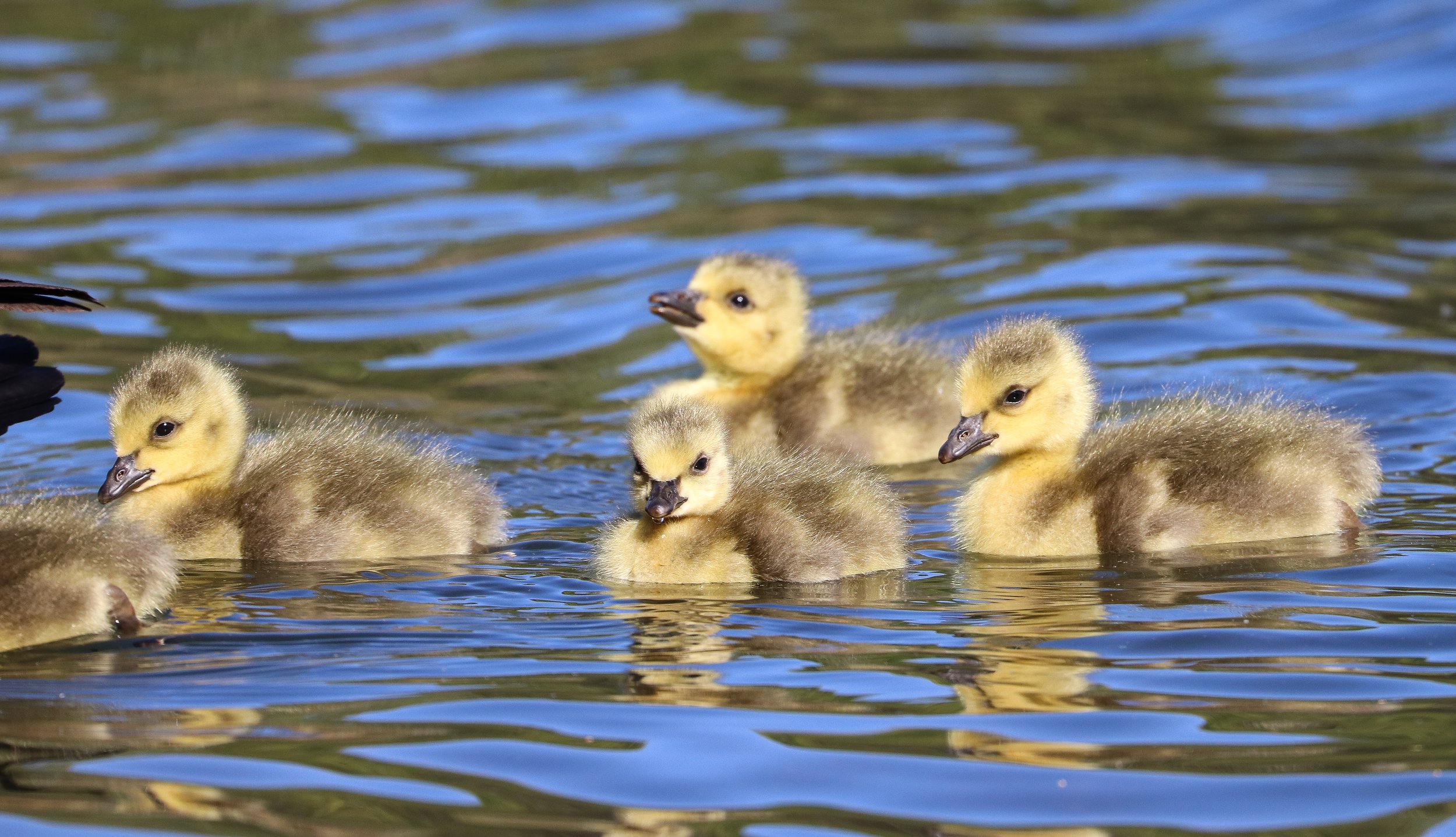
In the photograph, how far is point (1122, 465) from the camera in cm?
733

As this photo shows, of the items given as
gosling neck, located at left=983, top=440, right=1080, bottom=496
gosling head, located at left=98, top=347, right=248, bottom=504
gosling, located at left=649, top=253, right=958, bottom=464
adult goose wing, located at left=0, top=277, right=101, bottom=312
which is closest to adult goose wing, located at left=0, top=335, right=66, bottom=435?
adult goose wing, located at left=0, top=277, right=101, bottom=312

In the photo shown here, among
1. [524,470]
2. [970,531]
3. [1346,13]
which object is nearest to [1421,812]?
[970,531]

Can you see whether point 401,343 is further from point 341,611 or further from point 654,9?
point 654,9

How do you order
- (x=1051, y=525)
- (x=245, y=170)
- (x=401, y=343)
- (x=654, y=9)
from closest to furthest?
(x=1051, y=525) → (x=401, y=343) → (x=245, y=170) → (x=654, y=9)

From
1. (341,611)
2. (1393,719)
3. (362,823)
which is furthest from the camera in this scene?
(341,611)

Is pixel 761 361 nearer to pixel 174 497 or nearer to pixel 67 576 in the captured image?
pixel 174 497

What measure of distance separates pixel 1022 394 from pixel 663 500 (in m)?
1.41

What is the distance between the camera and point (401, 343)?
38.0 ft

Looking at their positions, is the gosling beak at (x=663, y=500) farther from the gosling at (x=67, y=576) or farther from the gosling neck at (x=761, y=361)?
the gosling neck at (x=761, y=361)

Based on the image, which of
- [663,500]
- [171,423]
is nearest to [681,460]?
[663,500]

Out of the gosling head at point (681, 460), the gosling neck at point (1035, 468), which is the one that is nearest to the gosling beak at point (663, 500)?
the gosling head at point (681, 460)

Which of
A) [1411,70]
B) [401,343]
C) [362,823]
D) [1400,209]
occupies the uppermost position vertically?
[1411,70]

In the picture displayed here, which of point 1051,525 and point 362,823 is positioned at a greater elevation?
point 1051,525

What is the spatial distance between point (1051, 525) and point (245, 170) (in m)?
9.84
